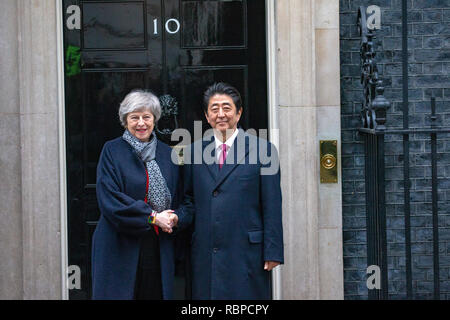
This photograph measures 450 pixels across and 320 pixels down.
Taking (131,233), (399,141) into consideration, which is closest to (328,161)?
(399,141)

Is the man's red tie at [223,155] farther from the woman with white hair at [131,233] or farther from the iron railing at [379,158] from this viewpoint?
the iron railing at [379,158]

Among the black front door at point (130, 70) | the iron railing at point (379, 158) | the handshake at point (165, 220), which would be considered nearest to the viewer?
the handshake at point (165, 220)

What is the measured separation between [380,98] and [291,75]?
30.1 inches

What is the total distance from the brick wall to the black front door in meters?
Result: 0.73

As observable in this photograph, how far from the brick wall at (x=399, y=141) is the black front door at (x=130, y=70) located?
731 mm

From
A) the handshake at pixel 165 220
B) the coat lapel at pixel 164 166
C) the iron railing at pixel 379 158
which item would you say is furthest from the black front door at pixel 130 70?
the handshake at pixel 165 220

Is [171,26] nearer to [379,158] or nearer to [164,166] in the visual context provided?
[164,166]

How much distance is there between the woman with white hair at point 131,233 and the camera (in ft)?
10.6

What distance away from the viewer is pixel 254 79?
180 inches

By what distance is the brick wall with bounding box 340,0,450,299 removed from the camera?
15.0 ft

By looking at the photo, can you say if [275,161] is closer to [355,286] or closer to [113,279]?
[113,279]

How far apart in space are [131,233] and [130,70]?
70.1 inches

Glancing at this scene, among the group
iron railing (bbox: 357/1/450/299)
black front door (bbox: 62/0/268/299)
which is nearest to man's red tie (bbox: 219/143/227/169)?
iron railing (bbox: 357/1/450/299)

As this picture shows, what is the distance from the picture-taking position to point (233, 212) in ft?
10.5
